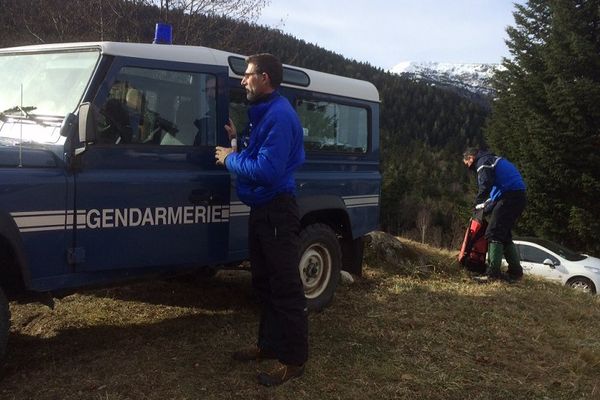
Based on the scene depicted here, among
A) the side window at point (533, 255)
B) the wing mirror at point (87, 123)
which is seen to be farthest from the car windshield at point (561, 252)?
the wing mirror at point (87, 123)

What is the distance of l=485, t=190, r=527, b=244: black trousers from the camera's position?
23.4 ft

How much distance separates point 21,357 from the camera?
12.8ft

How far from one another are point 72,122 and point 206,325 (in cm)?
196

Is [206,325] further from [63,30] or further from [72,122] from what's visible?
[63,30]

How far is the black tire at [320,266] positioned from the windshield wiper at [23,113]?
2213mm

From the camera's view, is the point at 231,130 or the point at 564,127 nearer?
the point at 231,130

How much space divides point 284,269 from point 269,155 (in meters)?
0.69

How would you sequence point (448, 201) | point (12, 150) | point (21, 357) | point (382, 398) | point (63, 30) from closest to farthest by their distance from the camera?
point (12, 150) → point (382, 398) → point (21, 357) → point (63, 30) → point (448, 201)

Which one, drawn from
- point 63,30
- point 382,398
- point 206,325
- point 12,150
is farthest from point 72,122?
point 63,30

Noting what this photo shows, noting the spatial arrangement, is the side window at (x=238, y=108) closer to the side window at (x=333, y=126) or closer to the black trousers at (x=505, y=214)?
the side window at (x=333, y=126)

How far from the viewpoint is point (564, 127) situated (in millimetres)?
25094

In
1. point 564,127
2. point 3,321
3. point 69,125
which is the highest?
point 564,127

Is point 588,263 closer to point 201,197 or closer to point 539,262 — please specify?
point 539,262

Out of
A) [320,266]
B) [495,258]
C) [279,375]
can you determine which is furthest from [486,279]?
[279,375]
